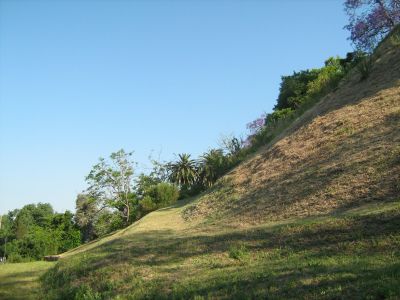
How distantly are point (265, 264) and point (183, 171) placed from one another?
147 ft

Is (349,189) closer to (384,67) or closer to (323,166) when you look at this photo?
(323,166)

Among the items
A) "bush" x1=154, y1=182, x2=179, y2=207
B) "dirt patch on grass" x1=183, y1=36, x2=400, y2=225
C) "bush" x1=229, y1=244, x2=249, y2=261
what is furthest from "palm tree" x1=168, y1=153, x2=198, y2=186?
"bush" x1=229, y1=244, x2=249, y2=261

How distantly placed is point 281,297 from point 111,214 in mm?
51253

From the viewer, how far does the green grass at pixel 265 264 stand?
6.36m

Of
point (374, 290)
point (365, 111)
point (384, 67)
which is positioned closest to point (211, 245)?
point (374, 290)

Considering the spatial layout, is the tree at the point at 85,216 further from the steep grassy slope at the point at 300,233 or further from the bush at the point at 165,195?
the steep grassy slope at the point at 300,233

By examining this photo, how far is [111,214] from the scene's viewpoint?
55688 millimetres

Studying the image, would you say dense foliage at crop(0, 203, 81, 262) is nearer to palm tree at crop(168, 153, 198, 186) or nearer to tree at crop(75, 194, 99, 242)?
tree at crop(75, 194, 99, 242)

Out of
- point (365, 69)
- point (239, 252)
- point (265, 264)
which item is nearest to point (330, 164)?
point (239, 252)

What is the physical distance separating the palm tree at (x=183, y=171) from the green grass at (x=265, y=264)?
39433mm

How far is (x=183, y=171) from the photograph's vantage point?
53062mm

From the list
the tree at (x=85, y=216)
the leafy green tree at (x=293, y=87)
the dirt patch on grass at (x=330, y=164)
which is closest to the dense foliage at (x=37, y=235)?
the tree at (x=85, y=216)

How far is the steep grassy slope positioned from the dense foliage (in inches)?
1472

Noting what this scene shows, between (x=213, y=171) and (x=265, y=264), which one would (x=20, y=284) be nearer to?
(x=265, y=264)
